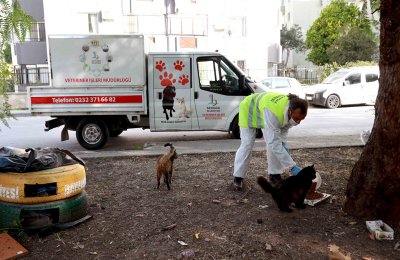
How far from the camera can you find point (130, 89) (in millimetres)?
8742

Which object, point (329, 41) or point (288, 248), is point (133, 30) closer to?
point (329, 41)

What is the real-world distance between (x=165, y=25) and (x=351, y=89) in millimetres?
12492

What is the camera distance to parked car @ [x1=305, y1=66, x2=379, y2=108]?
1775 cm

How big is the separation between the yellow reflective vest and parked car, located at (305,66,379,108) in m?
13.8

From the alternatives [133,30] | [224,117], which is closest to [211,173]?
[224,117]

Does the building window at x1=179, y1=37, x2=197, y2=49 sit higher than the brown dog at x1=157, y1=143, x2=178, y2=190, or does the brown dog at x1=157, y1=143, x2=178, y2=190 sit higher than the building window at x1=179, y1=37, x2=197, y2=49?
the building window at x1=179, y1=37, x2=197, y2=49

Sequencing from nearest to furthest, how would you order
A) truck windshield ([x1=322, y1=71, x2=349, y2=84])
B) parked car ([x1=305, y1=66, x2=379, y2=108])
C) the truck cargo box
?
the truck cargo box < parked car ([x1=305, y1=66, x2=379, y2=108]) < truck windshield ([x1=322, y1=71, x2=349, y2=84])

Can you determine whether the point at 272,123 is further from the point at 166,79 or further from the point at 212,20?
the point at 212,20

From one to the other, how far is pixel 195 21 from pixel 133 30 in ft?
14.1

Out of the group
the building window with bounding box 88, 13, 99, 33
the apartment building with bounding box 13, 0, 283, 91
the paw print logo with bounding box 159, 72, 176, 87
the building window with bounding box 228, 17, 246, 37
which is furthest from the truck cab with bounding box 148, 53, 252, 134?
the building window with bounding box 228, 17, 246, 37

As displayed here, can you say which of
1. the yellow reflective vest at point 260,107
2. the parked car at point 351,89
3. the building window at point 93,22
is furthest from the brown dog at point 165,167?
the building window at point 93,22

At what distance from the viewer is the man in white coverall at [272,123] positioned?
4289mm

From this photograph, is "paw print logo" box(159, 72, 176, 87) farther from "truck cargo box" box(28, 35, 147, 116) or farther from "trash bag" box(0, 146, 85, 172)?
"trash bag" box(0, 146, 85, 172)

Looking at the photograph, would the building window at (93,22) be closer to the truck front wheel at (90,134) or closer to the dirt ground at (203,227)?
the truck front wheel at (90,134)
